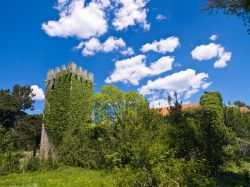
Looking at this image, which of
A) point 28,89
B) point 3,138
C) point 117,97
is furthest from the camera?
point 28,89

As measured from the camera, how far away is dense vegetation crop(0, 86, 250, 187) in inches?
442

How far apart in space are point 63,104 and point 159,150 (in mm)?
21448

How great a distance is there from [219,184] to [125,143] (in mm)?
5039

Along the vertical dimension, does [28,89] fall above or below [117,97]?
above

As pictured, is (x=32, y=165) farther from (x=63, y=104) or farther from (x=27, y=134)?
(x=27, y=134)

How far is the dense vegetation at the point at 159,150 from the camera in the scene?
11.2 meters

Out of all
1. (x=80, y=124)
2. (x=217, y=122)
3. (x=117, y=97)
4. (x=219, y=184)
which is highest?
(x=117, y=97)

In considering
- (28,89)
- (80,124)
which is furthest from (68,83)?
(28,89)

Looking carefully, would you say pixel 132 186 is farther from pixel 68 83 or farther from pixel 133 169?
pixel 68 83

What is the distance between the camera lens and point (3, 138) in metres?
22.9

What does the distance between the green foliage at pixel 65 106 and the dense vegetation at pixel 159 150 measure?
5.23 ft

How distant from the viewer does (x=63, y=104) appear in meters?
31.3

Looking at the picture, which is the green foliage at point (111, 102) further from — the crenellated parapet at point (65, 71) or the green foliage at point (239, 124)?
the green foliage at point (239, 124)

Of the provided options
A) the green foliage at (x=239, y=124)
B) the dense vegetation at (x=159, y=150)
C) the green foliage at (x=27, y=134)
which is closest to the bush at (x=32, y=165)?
the dense vegetation at (x=159, y=150)
